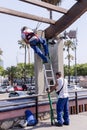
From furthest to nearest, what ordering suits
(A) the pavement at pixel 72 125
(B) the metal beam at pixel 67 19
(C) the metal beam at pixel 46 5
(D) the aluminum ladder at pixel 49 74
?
(D) the aluminum ladder at pixel 49 74 → (B) the metal beam at pixel 67 19 → (C) the metal beam at pixel 46 5 → (A) the pavement at pixel 72 125

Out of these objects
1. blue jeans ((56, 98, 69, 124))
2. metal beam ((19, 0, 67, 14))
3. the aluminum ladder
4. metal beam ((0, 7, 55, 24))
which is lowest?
blue jeans ((56, 98, 69, 124))

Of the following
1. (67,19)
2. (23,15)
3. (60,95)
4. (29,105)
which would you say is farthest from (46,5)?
(29,105)

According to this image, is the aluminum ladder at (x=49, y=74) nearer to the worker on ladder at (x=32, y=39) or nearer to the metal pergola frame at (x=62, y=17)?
the worker on ladder at (x=32, y=39)

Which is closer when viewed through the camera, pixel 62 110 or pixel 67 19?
pixel 62 110

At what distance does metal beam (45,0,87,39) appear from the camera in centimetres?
1145

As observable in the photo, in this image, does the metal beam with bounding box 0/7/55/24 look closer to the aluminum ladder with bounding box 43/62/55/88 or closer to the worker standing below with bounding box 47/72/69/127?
the aluminum ladder with bounding box 43/62/55/88

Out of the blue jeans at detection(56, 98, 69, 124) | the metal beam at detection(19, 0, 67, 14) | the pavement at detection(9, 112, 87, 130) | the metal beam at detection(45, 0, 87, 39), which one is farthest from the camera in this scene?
the metal beam at detection(45, 0, 87, 39)

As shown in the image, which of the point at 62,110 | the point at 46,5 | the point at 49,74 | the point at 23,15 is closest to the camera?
the point at 62,110

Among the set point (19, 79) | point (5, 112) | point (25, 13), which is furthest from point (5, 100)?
point (19, 79)

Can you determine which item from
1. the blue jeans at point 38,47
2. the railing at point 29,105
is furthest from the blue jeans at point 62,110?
the blue jeans at point 38,47

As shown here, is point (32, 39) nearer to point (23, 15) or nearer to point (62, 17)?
point (23, 15)

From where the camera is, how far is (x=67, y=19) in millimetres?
11836

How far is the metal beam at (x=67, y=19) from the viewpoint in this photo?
11.5 meters

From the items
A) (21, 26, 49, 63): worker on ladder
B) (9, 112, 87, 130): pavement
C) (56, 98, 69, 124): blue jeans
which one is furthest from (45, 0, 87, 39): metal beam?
(9, 112, 87, 130): pavement
